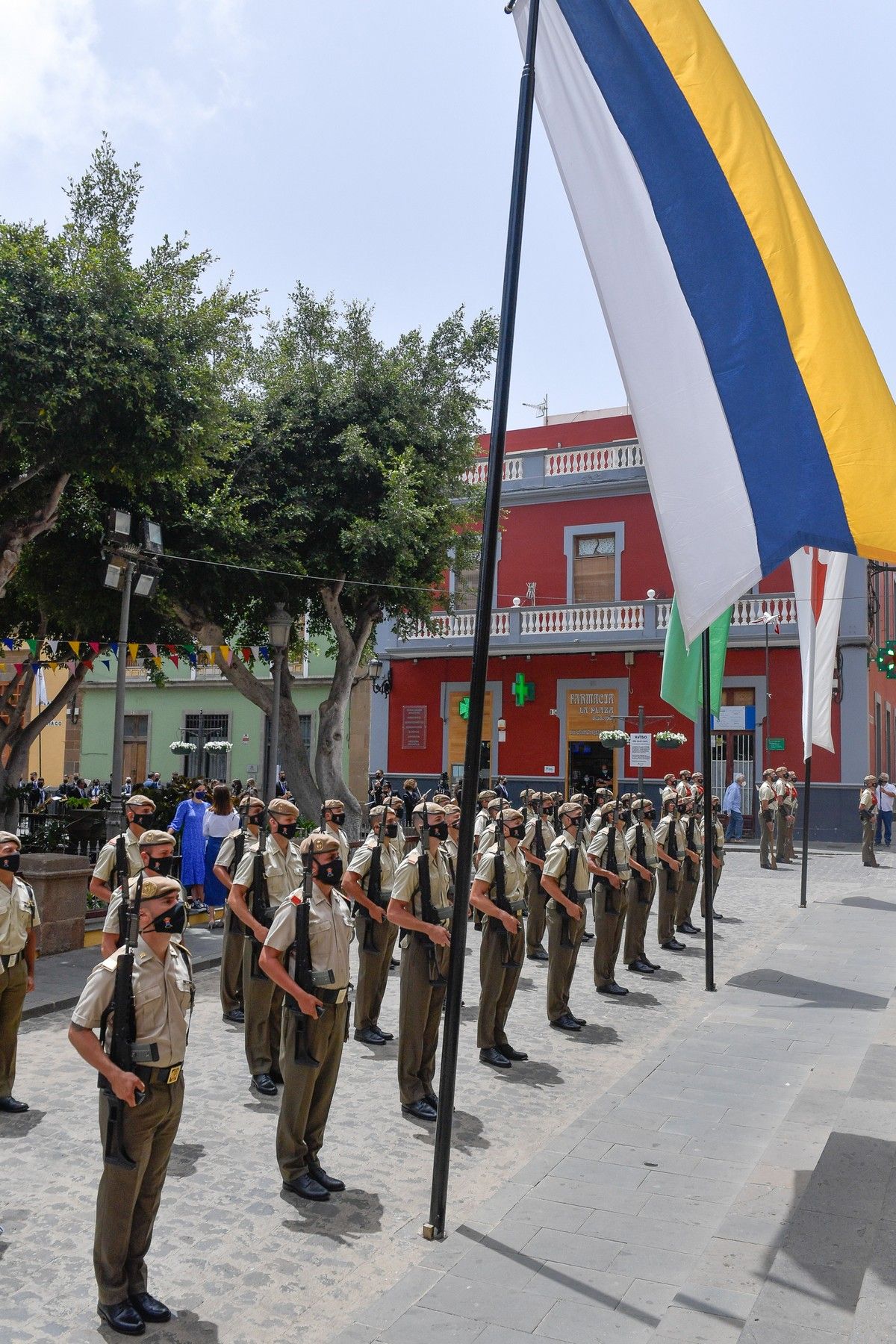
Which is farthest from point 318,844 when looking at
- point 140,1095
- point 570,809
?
point 570,809

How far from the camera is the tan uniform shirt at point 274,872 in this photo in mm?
8281

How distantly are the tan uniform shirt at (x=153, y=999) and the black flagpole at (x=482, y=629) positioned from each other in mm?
1179

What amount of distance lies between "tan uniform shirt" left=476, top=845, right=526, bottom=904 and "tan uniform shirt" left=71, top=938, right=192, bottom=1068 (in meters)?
4.05

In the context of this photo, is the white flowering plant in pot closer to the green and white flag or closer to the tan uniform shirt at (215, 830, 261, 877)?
the green and white flag

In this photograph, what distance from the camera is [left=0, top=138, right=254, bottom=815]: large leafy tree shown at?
12742mm

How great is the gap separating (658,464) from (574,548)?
25.2 meters

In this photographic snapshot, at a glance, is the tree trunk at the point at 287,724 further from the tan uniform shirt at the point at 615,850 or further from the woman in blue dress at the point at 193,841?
the tan uniform shirt at the point at 615,850

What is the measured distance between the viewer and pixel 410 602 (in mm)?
21406

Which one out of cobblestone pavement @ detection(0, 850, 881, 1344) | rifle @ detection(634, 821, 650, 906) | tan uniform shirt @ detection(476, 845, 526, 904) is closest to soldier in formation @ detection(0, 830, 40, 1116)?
cobblestone pavement @ detection(0, 850, 881, 1344)

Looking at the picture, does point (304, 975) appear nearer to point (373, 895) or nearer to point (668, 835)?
point (373, 895)

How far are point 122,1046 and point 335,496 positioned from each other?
1634 centimetres

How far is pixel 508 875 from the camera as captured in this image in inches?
348

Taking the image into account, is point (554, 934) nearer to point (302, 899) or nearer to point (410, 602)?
point (302, 899)

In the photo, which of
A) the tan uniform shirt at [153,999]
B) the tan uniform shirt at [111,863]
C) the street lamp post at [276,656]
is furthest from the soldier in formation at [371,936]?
the street lamp post at [276,656]
